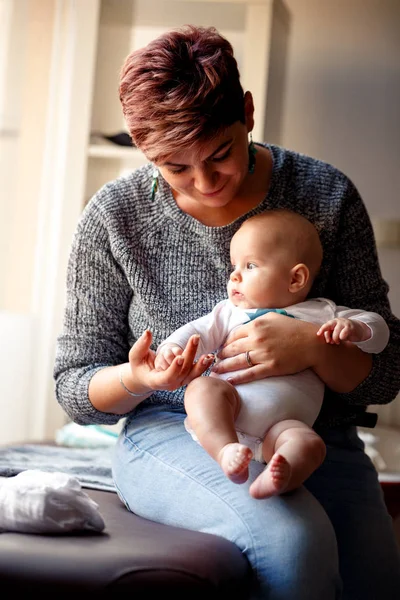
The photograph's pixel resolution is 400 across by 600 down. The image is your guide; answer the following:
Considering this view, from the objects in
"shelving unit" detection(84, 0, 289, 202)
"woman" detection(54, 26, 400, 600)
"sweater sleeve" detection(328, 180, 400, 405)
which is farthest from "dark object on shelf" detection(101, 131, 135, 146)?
"sweater sleeve" detection(328, 180, 400, 405)

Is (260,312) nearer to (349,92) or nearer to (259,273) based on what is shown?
(259,273)

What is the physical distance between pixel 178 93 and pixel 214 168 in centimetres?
15

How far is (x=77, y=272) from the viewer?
1.66 metres

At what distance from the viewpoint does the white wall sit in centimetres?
318

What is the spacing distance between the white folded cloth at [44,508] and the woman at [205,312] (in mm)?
172

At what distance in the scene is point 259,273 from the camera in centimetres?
148

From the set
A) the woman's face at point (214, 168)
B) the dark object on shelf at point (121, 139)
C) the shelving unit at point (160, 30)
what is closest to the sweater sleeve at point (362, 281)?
the woman's face at point (214, 168)

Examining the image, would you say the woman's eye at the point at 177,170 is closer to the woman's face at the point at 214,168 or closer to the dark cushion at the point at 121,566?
the woman's face at the point at 214,168

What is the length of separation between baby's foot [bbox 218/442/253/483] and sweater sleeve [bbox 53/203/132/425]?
0.47m

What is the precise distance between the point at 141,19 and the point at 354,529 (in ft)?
6.92

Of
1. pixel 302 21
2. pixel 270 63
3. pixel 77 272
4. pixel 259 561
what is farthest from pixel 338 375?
pixel 302 21

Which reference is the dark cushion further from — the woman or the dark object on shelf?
the dark object on shelf

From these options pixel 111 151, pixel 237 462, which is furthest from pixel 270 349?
pixel 111 151

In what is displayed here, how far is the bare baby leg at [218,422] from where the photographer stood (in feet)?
3.85
